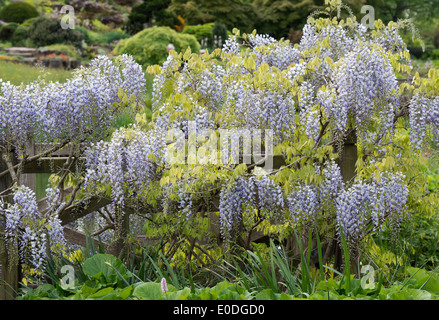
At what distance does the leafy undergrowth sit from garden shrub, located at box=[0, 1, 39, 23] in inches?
776

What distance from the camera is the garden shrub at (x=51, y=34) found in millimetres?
17328

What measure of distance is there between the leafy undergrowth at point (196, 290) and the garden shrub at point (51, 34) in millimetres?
15299

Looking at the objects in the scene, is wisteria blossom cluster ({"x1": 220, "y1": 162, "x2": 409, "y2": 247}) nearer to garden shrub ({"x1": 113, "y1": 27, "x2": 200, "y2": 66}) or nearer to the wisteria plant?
the wisteria plant

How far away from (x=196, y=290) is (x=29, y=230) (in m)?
1.26

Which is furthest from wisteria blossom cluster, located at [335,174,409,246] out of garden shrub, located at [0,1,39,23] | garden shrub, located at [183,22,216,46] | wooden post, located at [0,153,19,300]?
garden shrub, located at [0,1,39,23]

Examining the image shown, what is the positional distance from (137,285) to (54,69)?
40.6 ft

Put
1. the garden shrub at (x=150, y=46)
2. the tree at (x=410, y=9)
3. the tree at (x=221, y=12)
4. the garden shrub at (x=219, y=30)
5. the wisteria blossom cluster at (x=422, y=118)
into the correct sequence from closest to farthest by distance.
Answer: the wisteria blossom cluster at (x=422, y=118)
the garden shrub at (x=150, y=46)
the garden shrub at (x=219, y=30)
the tree at (x=221, y=12)
the tree at (x=410, y=9)

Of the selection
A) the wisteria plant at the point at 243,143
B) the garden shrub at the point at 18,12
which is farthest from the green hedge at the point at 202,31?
the wisteria plant at the point at 243,143

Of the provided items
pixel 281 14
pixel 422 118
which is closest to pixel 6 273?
pixel 422 118

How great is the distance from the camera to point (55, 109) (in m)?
3.65

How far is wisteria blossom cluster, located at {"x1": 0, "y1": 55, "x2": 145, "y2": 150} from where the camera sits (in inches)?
140

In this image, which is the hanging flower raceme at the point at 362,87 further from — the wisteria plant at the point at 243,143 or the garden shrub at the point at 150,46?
the garden shrub at the point at 150,46

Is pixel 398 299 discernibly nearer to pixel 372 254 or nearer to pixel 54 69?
pixel 372 254
